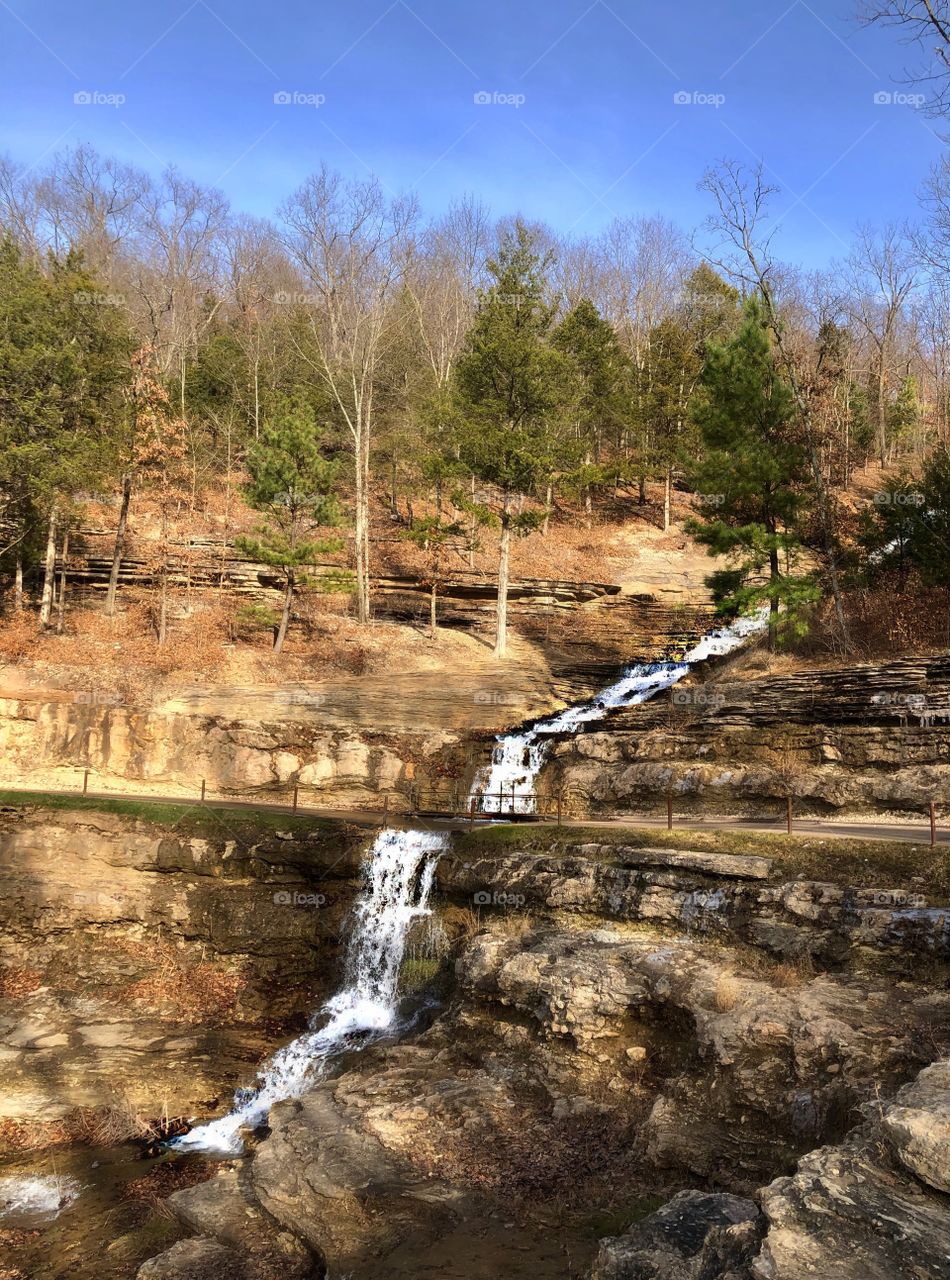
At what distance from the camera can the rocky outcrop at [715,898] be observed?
10.9 metres

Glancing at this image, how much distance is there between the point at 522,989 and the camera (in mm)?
12078

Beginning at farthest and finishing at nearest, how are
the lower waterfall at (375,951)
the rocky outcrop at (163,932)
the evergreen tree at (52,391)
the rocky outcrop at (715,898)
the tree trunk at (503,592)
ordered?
the tree trunk at (503,592) → the evergreen tree at (52,391) → the rocky outcrop at (163,932) → the lower waterfall at (375,951) → the rocky outcrop at (715,898)

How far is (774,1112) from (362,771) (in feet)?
50.9

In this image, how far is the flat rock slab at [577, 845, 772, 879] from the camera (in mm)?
12789

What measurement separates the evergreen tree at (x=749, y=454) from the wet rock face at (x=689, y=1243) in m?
19.2

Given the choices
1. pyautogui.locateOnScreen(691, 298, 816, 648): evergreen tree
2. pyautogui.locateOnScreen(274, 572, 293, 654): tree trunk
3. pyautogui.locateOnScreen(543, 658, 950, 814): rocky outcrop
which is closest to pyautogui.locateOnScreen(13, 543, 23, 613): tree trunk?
pyautogui.locateOnScreen(274, 572, 293, 654): tree trunk

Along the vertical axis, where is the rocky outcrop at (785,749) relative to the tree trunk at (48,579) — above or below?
below

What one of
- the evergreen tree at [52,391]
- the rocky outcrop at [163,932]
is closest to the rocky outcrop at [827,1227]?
the rocky outcrop at [163,932]

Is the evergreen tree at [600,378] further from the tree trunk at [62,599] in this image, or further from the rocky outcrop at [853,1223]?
the rocky outcrop at [853,1223]

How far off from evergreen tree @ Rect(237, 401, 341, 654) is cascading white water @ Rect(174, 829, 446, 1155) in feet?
48.8

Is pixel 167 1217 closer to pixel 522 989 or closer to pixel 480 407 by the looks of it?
pixel 522 989

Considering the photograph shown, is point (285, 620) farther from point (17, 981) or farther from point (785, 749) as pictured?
point (785, 749)

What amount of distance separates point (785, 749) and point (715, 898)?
24.7 feet

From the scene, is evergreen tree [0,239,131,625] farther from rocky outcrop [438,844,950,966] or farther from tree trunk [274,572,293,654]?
rocky outcrop [438,844,950,966]
